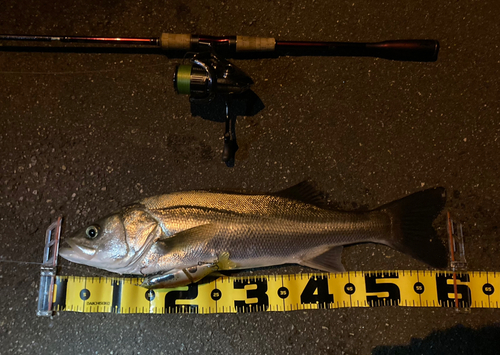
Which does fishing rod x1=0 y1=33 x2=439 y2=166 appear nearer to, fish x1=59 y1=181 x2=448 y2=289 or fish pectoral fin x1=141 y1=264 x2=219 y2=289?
fish x1=59 y1=181 x2=448 y2=289

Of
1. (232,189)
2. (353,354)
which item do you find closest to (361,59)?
(232,189)

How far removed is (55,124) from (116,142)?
1.50 feet

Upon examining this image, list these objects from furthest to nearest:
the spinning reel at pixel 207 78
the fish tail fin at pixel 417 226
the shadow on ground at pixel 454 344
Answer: the shadow on ground at pixel 454 344 → the fish tail fin at pixel 417 226 → the spinning reel at pixel 207 78

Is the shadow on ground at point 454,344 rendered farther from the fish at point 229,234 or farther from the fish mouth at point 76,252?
the fish mouth at point 76,252

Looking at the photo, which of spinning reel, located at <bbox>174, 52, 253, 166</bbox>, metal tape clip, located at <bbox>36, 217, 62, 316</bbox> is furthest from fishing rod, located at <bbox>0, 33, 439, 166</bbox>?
metal tape clip, located at <bbox>36, 217, 62, 316</bbox>

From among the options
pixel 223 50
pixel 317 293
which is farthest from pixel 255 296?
pixel 223 50

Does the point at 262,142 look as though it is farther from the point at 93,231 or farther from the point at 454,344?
the point at 454,344

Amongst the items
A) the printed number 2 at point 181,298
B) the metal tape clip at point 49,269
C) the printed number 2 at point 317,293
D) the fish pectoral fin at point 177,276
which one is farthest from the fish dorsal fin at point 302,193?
the metal tape clip at point 49,269

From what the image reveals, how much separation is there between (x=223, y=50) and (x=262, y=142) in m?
0.67

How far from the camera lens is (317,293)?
2076 mm

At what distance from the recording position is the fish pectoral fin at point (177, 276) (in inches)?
72.0

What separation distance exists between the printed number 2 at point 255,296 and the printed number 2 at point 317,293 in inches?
9.9

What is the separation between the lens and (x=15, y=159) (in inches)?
84.5

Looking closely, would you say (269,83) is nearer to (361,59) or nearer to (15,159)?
(361,59)
